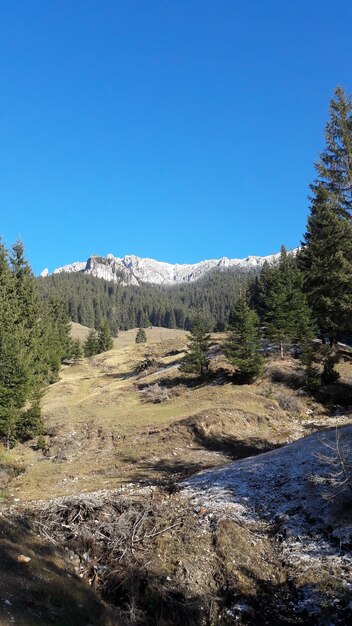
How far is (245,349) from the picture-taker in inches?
1300

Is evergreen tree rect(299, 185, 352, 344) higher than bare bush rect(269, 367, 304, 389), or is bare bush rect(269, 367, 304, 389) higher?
evergreen tree rect(299, 185, 352, 344)

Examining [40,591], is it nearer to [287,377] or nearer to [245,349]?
[245,349]

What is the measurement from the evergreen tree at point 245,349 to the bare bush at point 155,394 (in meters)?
6.33

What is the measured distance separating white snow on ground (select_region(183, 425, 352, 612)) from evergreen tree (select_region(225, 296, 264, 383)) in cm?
1435

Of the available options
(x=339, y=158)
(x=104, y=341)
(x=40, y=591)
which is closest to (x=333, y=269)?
(x=339, y=158)

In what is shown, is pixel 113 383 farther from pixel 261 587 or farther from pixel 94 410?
pixel 261 587

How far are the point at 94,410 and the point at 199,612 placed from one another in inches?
966

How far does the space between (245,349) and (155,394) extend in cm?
874

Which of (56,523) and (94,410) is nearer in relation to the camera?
(56,523)

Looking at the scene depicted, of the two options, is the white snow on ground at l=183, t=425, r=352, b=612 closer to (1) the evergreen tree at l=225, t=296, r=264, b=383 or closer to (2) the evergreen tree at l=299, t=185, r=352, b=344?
(2) the evergreen tree at l=299, t=185, r=352, b=344

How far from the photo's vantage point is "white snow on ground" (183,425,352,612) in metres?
10.1

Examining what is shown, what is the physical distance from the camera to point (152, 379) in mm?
41781

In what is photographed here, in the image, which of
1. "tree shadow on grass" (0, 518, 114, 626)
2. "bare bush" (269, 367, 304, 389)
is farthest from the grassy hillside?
"bare bush" (269, 367, 304, 389)

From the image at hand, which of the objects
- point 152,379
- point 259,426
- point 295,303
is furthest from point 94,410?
point 295,303
